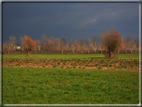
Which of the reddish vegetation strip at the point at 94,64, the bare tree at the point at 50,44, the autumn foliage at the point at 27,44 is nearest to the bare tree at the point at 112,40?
the reddish vegetation strip at the point at 94,64

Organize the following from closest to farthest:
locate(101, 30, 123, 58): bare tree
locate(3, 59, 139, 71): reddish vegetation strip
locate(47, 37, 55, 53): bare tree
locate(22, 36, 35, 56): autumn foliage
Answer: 1. locate(3, 59, 139, 71): reddish vegetation strip
2. locate(101, 30, 123, 58): bare tree
3. locate(22, 36, 35, 56): autumn foliage
4. locate(47, 37, 55, 53): bare tree

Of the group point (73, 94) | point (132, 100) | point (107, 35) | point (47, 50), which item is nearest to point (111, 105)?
point (132, 100)

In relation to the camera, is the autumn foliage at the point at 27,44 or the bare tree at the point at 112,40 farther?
the autumn foliage at the point at 27,44

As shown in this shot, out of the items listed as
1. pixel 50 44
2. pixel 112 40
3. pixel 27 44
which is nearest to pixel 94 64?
pixel 112 40

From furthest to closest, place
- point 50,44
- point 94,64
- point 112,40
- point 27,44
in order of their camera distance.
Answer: point 50,44, point 27,44, point 112,40, point 94,64

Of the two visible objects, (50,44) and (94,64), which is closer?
(94,64)

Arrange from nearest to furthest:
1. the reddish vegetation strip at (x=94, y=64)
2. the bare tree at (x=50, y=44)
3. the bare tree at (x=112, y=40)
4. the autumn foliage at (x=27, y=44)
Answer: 1. the reddish vegetation strip at (x=94, y=64)
2. the bare tree at (x=112, y=40)
3. the autumn foliage at (x=27, y=44)
4. the bare tree at (x=50, y=44)

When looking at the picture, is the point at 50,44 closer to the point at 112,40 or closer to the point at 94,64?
the point at 112,40

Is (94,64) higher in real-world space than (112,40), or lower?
lower

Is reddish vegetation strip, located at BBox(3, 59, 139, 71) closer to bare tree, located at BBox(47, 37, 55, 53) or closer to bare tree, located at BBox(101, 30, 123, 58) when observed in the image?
bare tree, located at BBox(101, 30, 123, 58)

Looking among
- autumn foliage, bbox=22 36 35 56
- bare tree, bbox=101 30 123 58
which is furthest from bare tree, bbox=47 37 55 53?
bare tree, bbox=101 30 123 58

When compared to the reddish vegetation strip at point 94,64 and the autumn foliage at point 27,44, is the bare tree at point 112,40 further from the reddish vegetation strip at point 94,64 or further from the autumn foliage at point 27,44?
the autumn foliage at point 27,44

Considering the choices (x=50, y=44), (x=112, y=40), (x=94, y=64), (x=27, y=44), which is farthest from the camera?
(x=50, y=44)

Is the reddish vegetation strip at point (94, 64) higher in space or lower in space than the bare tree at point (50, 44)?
lower
